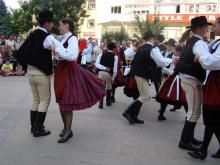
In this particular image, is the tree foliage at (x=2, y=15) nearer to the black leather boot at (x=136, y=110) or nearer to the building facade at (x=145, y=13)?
the building facade at (x=145, y=13)

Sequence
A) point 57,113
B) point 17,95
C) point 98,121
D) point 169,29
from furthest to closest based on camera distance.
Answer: point 169,29 < point 17,95 < point 57,113 < point 98,121

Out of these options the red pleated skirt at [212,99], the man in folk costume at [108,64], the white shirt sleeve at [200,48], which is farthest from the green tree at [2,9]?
Answer: the red pleated skirt at [212,99]

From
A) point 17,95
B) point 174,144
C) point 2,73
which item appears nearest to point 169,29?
point 2,73

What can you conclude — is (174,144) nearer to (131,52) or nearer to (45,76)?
(45,76)

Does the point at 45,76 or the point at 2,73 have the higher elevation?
the point at 45,76

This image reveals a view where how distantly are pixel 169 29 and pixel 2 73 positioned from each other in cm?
3386

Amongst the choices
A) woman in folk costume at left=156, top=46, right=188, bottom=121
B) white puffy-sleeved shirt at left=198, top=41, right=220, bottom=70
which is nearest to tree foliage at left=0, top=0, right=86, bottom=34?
woman in folk costume at left=156, top=46, right=188, bottom=121

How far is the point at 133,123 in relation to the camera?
6.57 meters

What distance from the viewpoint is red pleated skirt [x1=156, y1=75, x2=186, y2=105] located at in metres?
6.69

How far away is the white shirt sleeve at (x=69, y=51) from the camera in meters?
4.89

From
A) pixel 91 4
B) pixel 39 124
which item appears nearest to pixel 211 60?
pixel 39 124

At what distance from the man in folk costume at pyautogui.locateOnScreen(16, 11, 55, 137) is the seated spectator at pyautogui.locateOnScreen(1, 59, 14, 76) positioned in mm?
9963

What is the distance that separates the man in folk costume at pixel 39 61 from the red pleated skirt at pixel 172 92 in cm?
227

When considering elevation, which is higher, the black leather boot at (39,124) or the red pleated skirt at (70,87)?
the red pleated skirt at (70,87)
